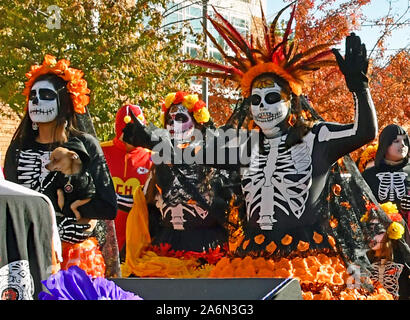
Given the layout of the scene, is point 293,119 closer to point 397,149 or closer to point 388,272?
point 388,272

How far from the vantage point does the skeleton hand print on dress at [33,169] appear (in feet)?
17.3

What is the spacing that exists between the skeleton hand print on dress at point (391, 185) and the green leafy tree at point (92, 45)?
3.84m

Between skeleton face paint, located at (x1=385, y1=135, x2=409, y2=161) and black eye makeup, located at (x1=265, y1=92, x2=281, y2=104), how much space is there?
340cm

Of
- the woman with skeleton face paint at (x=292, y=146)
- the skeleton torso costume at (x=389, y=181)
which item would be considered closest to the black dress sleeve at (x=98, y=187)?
the woman with skeleton face paint at (x=292, y=146)

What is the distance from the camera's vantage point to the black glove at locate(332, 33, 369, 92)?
4.43m

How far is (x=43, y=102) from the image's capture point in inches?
216

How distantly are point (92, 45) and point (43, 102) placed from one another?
14.4 feet

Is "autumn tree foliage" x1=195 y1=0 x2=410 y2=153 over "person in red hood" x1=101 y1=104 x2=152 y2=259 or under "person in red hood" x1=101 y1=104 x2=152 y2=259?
over

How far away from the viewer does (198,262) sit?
6.20m

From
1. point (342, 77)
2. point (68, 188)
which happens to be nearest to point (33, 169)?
point (68, 188)

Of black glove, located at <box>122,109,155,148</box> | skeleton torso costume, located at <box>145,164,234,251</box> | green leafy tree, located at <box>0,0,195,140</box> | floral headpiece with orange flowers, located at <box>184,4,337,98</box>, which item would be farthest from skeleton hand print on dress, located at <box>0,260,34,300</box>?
green leafy tree, located at <box>0,0,195,140</box>

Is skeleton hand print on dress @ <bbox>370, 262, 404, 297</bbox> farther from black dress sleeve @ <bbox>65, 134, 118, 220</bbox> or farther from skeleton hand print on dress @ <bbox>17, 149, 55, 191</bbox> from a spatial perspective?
skeleton hand print on dress @ <bbox>17, 149, 55, 191</bbox>

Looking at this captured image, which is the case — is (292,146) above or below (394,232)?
above

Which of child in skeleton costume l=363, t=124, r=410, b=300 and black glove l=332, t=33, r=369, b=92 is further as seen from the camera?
child in skeleton costume l=363, t=124, r=410, b=300
